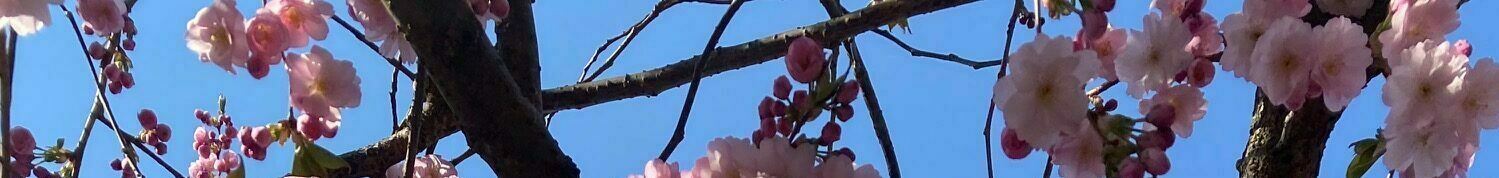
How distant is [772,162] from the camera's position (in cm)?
65

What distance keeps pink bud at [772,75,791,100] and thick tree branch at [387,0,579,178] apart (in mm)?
220

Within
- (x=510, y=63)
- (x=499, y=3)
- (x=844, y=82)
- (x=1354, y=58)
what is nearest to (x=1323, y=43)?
(x=1354, y=58)

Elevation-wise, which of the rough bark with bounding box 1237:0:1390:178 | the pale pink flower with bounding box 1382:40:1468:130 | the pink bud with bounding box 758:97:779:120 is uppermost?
the rough bark with bounding box 1237:0:1390:178

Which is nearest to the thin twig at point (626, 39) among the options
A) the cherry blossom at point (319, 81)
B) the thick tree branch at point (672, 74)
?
the thick tree branch at point (672, 74)

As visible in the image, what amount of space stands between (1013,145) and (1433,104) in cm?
24

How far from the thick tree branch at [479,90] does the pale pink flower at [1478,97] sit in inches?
21.7

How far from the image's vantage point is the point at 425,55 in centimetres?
76

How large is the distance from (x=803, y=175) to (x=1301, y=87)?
0.95ft

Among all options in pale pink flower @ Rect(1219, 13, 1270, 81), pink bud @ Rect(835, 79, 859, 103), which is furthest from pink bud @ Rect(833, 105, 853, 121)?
pale pink flower @ Rect(1219, 13, 1270, 81)

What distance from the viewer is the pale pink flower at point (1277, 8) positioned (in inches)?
28.4

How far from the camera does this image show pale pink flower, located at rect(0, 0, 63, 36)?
0.84 metres

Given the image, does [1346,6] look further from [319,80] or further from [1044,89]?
[319,80]

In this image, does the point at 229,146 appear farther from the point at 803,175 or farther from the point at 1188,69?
the point at 1188,69

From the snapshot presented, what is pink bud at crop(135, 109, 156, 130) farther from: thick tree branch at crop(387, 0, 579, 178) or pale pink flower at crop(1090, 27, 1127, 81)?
pale pink flower at crop(1090, 27, 1127, 81)
